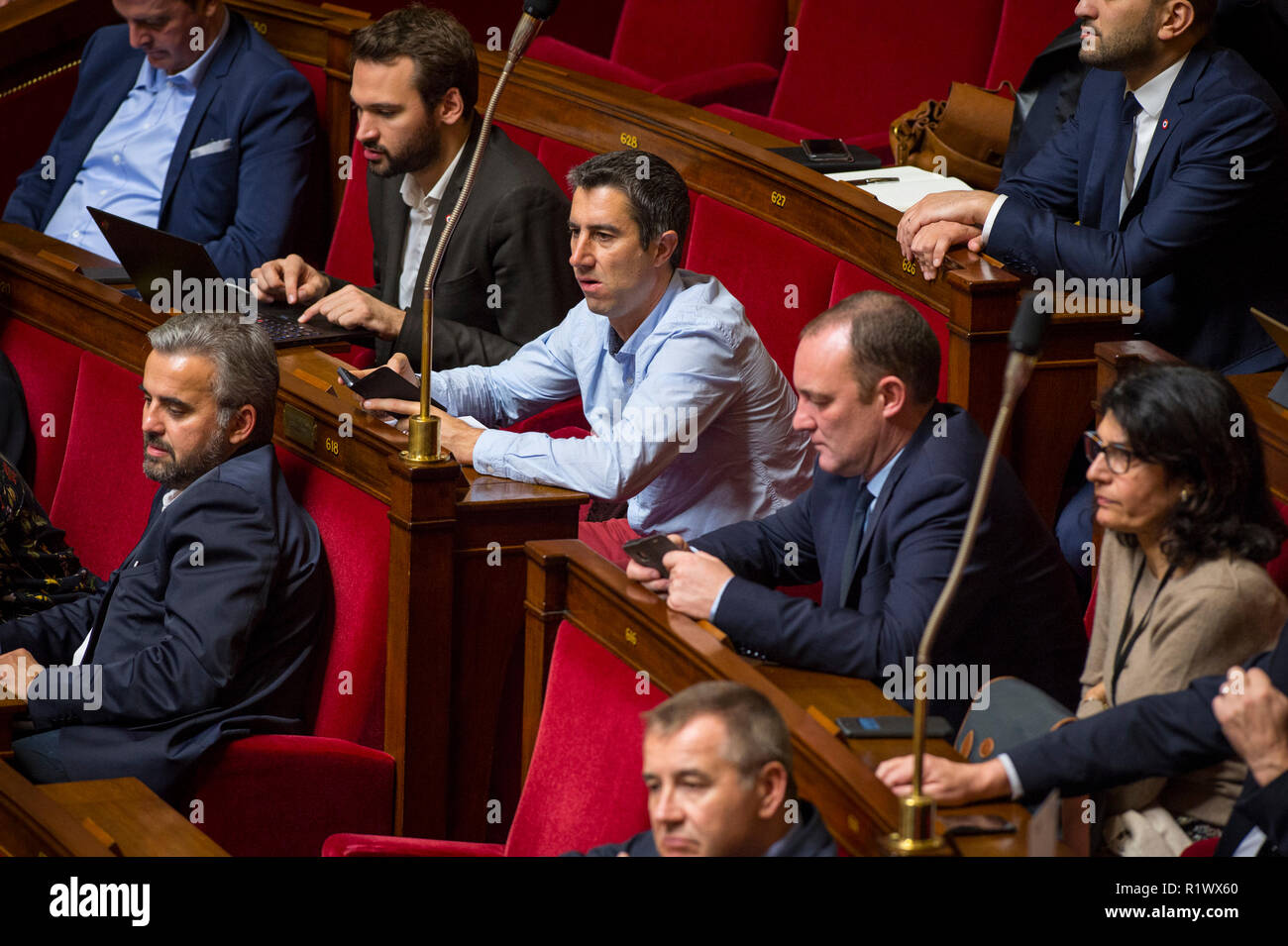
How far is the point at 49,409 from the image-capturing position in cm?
150

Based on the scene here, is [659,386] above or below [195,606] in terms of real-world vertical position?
above

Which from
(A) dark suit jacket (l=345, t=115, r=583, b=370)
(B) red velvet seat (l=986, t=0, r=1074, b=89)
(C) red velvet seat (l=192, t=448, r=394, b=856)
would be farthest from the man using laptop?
(B) red velvet seat (l=986, t=0, r=1074, b=89)

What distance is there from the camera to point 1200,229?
124cm

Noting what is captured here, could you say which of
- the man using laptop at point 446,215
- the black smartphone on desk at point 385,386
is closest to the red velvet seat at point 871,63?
the man using laptop at point 446,215

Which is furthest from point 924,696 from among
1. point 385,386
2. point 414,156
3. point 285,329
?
point 414,156

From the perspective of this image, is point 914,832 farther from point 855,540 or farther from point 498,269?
point 498,269

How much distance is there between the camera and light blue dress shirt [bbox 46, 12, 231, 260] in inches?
74.0

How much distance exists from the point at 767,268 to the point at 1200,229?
387mm

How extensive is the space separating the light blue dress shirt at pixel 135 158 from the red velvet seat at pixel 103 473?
0.48 metres

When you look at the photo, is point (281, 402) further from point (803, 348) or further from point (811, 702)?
point (811, 702)

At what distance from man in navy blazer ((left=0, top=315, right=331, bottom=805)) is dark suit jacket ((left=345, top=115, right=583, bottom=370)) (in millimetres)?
285

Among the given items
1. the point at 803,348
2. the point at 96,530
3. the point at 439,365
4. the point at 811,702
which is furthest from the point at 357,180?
the point at 811,702

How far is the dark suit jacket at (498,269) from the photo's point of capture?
1.48 meters

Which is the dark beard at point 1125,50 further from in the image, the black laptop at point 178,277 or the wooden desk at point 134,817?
the wooden desk at point 134,817
